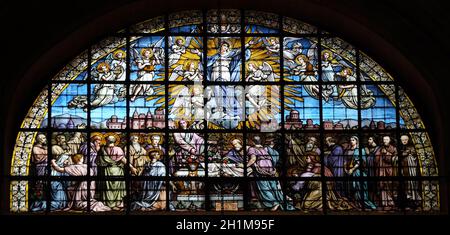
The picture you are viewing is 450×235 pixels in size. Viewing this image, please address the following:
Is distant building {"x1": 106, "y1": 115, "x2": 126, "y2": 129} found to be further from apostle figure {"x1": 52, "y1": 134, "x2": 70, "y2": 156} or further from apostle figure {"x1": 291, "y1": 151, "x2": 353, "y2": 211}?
apostle figure {"x1": 291, "y1": 151, "x2": 353, "y2": 211}

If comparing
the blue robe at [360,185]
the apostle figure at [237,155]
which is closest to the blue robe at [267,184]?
the apostle figure at [237,155]

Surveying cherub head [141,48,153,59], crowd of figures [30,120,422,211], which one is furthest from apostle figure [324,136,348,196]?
cherub head [141,48,153,59]

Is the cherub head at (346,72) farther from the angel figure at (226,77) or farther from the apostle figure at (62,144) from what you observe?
the apostle figure at (62,144)

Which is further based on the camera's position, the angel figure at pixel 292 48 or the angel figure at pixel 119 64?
the angel figure at pixel 292 48

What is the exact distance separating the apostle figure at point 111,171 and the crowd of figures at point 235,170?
0.02 m

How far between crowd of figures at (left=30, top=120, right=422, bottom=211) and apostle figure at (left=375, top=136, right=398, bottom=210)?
0.02m

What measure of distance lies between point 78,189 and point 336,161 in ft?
14.1

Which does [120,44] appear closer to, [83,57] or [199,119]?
[83,57]

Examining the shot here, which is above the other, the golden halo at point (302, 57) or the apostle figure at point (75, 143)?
the golden halo at point (302, 57)

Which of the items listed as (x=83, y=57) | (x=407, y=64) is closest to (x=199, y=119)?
(x=83, y=57)

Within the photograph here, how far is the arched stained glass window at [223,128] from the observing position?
1958 cm

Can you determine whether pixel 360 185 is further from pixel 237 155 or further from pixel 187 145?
pixel 187 145

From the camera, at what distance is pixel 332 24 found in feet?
67.2

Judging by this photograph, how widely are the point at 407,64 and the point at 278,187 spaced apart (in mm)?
2979
